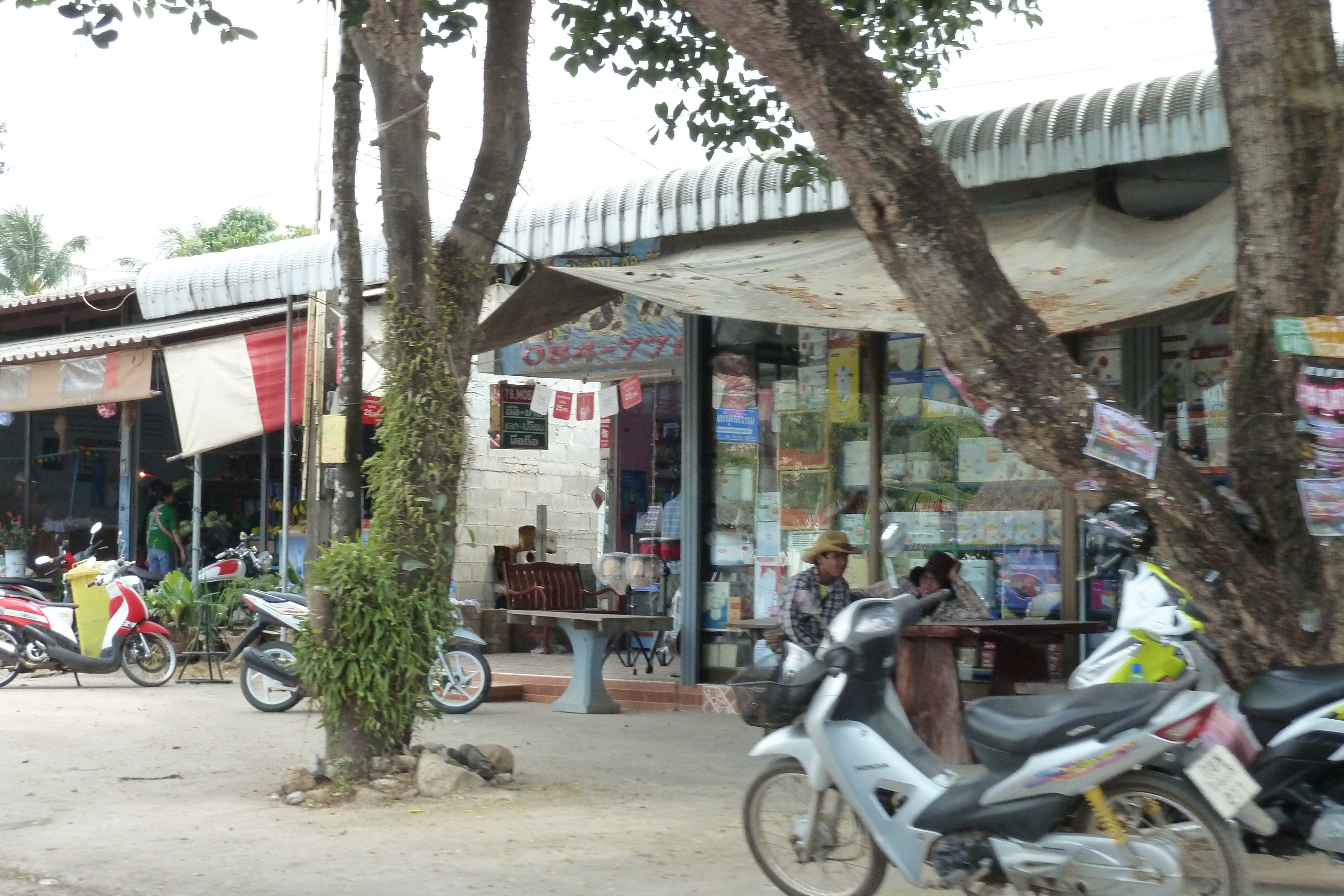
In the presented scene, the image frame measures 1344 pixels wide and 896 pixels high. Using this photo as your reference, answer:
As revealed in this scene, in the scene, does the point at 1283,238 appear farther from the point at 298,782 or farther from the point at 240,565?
the point at 240,565

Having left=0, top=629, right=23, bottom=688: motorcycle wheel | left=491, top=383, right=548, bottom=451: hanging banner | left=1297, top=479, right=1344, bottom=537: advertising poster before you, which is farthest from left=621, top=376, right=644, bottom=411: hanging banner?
left=1297, top=479, right=1344, bottom=537: advertising poster

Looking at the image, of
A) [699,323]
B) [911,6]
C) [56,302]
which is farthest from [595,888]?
[56,302]

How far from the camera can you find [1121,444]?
5.16 m

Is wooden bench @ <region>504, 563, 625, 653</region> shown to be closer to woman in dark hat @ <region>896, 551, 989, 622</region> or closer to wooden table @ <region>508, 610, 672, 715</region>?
wooden table @ <region>508, 610, 672, 715</region>

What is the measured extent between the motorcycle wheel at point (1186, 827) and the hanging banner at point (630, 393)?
9077mm

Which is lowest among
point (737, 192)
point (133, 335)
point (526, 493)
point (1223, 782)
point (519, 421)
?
point (1223, 782)

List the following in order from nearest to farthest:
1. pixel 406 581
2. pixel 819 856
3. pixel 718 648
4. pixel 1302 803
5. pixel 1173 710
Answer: pixel 1173 710, pixel 1302 803, pixel 819 856, pixel 406 581, pixel 718 648

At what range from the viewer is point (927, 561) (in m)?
9.47

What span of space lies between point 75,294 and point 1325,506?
1572 centimetres

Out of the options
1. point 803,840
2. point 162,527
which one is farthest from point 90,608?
point 803,840

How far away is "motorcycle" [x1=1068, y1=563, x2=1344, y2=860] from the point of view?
4.52 metres

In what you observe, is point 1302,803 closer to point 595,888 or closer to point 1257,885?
point 1257,885

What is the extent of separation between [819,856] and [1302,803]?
1611 millimetres

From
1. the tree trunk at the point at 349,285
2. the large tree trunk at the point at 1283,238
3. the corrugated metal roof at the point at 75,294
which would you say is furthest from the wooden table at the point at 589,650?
the corrugated metal roof at the point at 75,294
